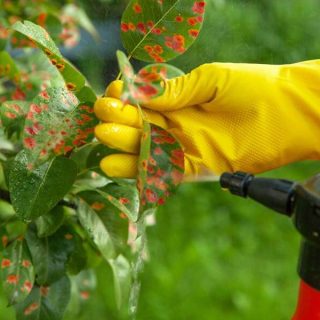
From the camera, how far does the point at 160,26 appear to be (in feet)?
2.88

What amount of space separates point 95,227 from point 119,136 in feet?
0.83

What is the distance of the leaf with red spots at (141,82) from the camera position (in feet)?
2.45

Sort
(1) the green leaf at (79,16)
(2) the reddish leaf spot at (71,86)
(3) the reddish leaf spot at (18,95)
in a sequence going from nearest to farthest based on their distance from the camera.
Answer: (2) the reddish leaf spot at (71,86), (3) the reddish leaf spot at (18,95), (1) the green leaf at (79,16)

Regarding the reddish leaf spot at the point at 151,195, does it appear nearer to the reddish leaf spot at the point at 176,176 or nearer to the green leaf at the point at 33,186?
the reddish leaf spot at the point at 176,176

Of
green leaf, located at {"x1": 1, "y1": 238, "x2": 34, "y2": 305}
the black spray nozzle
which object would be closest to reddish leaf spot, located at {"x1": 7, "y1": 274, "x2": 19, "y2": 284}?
green leaf, located at {"x1": 1, "y1": 238, "x2": 34, "y2": 305}

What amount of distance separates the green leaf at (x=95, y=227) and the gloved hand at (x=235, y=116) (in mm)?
185

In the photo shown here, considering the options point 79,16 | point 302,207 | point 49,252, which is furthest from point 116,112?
point 79,16

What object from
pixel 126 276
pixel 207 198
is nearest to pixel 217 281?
pixel 207 198

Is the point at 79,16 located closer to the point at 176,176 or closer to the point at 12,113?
the point at 12,113

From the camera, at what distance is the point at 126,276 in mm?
1278

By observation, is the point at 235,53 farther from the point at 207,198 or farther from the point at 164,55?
the point at 207,198

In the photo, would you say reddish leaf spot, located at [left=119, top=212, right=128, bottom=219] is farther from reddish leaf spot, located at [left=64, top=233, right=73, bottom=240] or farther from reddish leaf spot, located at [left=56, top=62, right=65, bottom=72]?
reddish leaf spot, located at [left=56, top=62, right=65, bottom=72]

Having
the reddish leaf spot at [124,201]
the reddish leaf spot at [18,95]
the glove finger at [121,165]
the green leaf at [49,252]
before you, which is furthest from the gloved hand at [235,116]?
the reddish leaf spot at [18,95]

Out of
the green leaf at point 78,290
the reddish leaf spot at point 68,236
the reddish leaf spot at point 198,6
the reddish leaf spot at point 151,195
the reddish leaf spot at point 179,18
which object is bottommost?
the green leaf at point 78,290
